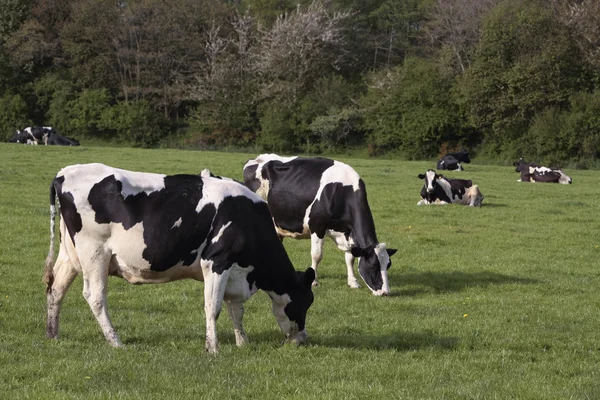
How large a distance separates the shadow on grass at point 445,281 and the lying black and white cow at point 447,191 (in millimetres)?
10763

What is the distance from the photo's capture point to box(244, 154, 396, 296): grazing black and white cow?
13609mm

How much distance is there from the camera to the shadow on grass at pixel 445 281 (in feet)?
46.9

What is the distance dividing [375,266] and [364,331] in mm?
2932

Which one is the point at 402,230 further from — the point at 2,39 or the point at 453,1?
the point at 2,39

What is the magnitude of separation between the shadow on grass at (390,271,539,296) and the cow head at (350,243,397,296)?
1.33ft

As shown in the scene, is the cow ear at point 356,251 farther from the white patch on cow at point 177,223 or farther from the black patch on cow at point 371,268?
the white patch on cow at point 177,223

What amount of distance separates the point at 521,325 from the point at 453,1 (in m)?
63.4

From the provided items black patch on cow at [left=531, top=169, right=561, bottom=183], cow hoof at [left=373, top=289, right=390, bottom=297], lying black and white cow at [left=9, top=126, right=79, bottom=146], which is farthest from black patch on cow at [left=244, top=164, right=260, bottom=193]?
lying black and white cow at [left=9, top=126, right=79, bottom=146]

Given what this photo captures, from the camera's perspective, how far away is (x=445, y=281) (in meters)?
15.1

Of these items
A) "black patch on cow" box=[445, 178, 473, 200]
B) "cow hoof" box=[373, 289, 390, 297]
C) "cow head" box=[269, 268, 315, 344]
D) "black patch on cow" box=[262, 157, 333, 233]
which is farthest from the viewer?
"black patch on cow" box=[445, 178, 473, 200]

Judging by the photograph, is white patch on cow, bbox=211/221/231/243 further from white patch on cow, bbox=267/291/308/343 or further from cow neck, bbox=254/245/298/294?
white patch on cow, bbox=267/291/308/343

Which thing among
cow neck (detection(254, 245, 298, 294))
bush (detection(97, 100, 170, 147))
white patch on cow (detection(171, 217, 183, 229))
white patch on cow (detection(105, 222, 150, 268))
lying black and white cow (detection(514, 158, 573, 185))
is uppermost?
white patch on cow (detection(171, 217, 183, 229))

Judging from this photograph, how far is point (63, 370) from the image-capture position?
750cm

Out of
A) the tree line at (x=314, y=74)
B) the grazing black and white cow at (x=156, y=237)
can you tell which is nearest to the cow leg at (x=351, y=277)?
the grazing black and white cow at (x=156, y=237)
